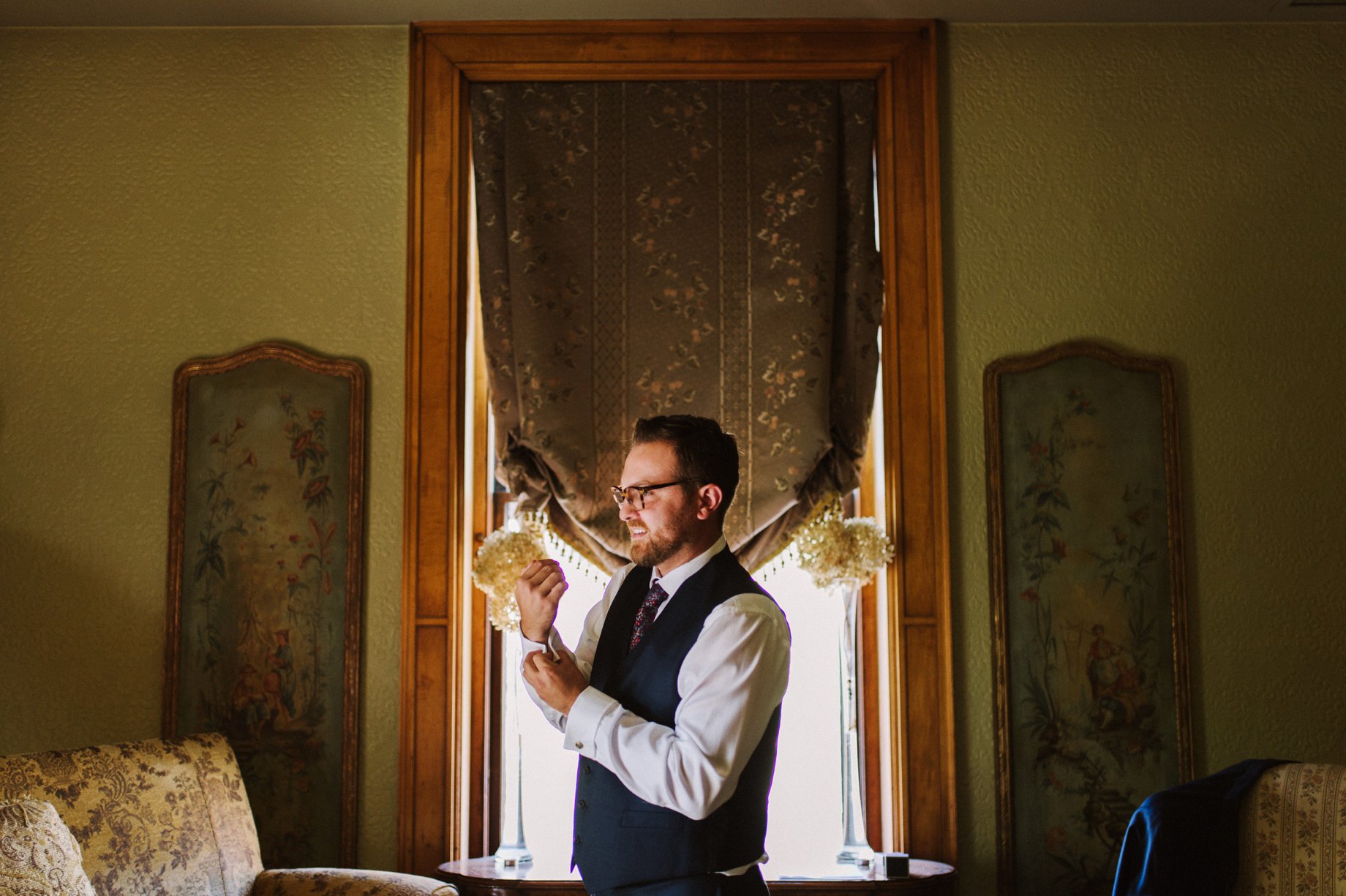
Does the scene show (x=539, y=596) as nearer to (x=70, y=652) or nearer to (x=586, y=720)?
(x=586, y=720)

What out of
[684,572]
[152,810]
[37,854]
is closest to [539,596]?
[684,572]

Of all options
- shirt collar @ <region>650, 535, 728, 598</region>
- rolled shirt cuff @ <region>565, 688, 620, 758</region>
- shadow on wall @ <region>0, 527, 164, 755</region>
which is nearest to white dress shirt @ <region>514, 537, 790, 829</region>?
rolled shirt cuff @ <region>565, 688, 620, 758</region>

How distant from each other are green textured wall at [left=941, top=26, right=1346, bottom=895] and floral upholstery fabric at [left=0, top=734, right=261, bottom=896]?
2.05m

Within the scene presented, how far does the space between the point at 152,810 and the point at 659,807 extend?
148cm

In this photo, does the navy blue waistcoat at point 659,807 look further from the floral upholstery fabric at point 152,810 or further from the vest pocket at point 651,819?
the floral upholstery fabric at point 152,810

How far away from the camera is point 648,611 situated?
2.36 metres

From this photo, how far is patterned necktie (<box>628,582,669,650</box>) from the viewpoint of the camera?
2.34 meters

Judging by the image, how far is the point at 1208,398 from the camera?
3.66 metres

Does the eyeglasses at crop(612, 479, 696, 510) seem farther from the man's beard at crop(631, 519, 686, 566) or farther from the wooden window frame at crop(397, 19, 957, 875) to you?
the wooden window frame at crop(397, 19, 957, 875)

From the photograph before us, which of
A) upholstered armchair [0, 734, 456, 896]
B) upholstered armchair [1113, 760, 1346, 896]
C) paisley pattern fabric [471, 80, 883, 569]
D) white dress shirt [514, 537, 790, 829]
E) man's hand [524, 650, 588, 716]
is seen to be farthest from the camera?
paisley pattern fabric [471, 80, 883, 569]

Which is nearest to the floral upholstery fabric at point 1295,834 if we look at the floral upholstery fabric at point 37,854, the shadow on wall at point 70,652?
the floral upholstery fabric at point 37,854

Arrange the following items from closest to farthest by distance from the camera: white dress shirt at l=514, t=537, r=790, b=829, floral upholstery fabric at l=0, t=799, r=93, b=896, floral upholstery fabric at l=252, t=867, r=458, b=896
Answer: white dress shirt at l=514, t=537, r=790, b=829 < floral upholstery fabric at l=0, t=799, r=93, b=896 < floral upholstery fabric at l=252, t=867, r=458, b=896

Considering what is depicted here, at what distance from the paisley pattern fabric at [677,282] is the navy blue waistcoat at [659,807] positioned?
1298 millimetres

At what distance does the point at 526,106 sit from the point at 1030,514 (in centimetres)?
203
